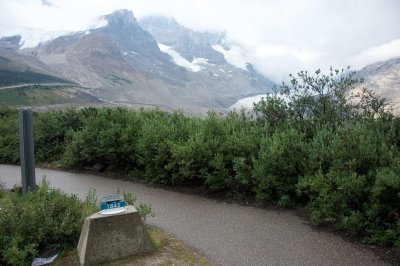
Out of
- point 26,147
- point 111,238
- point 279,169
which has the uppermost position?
point 26,147

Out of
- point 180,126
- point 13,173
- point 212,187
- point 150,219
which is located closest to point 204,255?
point 150,219

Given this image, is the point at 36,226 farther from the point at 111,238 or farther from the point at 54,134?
the point at 54,134

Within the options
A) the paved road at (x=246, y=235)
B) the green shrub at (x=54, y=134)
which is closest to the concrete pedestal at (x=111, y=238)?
the paved road at (x=246, y=235)

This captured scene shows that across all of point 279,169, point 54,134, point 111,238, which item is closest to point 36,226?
point 111,238

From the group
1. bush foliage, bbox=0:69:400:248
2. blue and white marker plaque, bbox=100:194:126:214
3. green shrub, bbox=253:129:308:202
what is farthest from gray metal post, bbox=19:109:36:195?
green shrub, bbox=253:129:308:202

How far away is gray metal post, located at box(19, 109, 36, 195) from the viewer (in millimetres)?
7980

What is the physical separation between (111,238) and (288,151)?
14.7ft

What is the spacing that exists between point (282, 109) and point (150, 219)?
559 cm

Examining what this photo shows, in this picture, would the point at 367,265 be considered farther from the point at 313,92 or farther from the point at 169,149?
the point at 313,92

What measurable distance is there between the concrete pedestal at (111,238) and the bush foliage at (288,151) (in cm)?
326

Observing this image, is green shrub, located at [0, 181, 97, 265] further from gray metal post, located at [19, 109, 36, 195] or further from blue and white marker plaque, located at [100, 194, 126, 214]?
gray metal post, located at [19, 109, 36, 195]

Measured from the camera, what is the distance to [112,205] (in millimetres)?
6148

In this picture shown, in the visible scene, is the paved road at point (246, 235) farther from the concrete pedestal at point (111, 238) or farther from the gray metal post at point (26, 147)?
the gray metal post at point (26, 147)

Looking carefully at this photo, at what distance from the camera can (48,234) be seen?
656 centimetres
